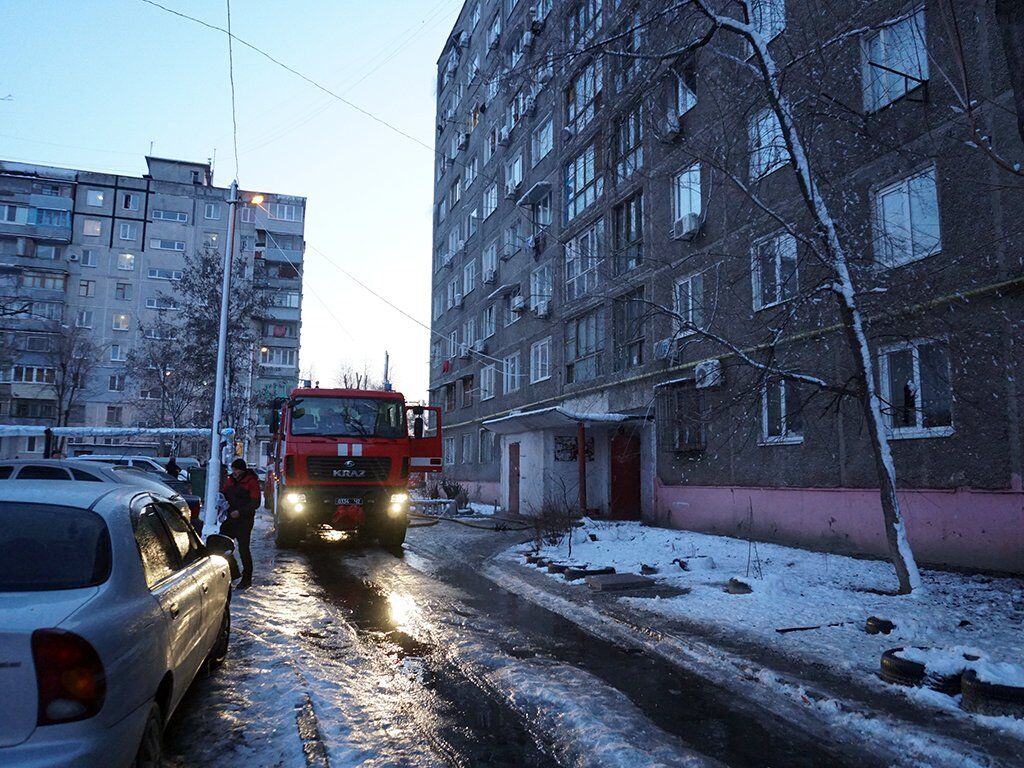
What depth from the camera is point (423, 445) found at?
46.9 ft

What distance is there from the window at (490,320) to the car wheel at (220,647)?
78.3 ft

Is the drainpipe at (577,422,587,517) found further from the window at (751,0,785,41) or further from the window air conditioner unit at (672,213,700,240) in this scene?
the window at (751,0,785,41)

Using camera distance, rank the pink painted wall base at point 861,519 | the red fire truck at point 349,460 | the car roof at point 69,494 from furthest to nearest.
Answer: the red fire truck at point 349,460, the pink painted wall base at point 861,519, the car roof at point 69,494

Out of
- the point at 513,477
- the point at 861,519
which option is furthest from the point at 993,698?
the point at 513,477

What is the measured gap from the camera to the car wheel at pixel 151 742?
316 cm

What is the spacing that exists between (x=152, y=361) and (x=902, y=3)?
1303 inches

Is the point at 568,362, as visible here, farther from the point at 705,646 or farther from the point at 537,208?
the point at 705,646

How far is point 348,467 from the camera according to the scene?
13.4 m

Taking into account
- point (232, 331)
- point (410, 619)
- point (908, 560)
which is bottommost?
point (410, 619)

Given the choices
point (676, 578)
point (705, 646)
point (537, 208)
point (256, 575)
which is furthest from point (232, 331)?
point (705, 646)

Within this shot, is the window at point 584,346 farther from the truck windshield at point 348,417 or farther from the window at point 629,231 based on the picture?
the truck windshield at point 348,417

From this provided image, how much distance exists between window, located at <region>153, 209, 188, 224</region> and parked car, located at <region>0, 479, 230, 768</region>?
66.0m

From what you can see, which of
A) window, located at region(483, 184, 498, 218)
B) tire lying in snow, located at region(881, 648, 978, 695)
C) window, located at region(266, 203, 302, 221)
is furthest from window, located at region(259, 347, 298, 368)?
tire lying in snow, located at region(881, 648, 978, 695)

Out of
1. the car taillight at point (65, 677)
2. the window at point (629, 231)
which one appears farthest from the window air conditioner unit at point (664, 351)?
the car taillight at point (65, 677)
